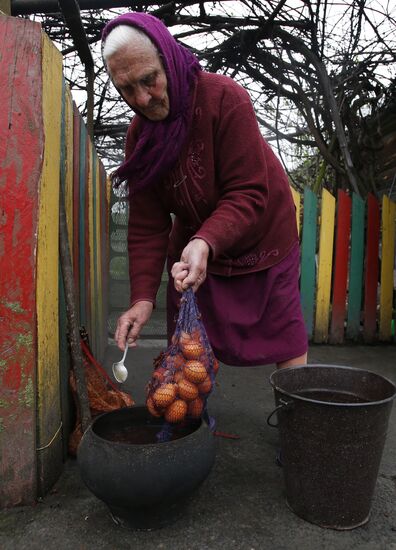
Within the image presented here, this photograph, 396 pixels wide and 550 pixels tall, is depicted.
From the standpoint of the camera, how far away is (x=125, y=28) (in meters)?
1.75

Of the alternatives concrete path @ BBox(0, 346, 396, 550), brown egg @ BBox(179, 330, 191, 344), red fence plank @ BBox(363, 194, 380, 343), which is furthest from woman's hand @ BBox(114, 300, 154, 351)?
red fence plank @ BBox(363, 194, 380, 343)

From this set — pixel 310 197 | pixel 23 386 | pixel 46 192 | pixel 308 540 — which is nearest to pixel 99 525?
pixel 23 386

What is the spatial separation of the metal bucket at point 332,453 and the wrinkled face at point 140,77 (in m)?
1.19

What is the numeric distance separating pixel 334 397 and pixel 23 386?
1286mm

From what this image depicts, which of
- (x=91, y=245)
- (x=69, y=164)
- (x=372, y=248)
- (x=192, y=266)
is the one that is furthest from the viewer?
(x=372, y=248)

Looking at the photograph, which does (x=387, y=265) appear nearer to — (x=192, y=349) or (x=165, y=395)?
(x=192, y=349)

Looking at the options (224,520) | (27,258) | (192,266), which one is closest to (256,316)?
(192,266)

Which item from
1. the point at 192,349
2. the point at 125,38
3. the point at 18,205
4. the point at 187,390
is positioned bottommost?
the point at 187,390

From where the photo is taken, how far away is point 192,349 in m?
1.79

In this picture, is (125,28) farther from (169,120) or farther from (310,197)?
(310,197)

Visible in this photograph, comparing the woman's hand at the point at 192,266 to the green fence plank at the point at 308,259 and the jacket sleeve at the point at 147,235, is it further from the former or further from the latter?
the green fence plank at the point at 308,259

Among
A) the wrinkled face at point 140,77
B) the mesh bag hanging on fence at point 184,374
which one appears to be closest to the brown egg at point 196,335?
the mesh bag hanging on fence at point 184,374

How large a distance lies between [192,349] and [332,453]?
0.62 metres

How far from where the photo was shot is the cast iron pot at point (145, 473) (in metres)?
1.59
